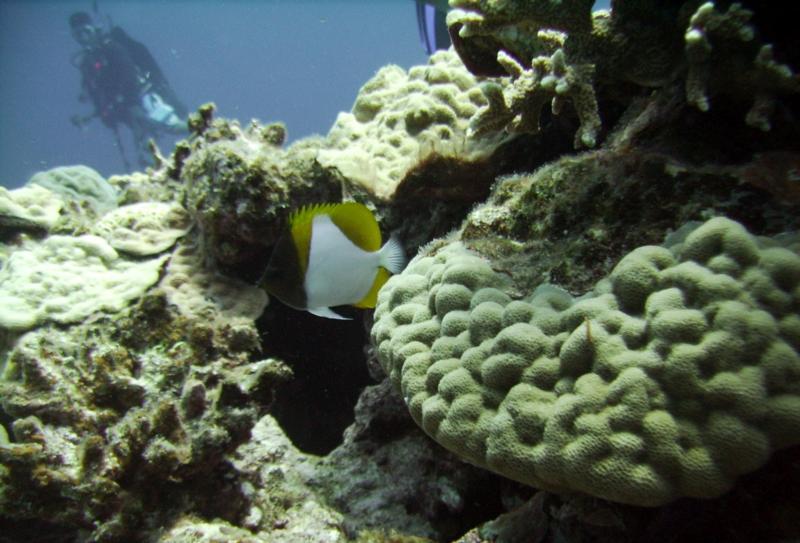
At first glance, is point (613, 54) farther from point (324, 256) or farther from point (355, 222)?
point (324, 256)

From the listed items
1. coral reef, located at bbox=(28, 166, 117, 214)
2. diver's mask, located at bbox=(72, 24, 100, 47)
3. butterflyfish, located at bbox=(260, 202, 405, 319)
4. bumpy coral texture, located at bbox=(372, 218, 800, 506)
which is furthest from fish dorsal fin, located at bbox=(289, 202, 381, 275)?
diver's mask, located at bbox=(72, 24, 100, 47)

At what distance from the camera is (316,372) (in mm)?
4277

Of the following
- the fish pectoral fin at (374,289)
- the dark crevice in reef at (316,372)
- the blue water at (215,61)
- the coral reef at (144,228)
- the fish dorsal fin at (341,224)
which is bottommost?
the dark crevice in reef at (316,372)

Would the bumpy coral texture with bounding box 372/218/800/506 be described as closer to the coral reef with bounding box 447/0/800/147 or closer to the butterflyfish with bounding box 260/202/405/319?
the butterflyfish with bounding box 260/202/405/319

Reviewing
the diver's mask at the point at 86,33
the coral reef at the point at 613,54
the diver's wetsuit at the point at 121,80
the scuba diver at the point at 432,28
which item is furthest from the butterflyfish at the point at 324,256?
the diver's mask at the point at 86,33

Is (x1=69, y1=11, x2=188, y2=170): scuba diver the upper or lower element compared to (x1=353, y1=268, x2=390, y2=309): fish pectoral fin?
upper

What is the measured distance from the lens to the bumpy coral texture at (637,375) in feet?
4.35

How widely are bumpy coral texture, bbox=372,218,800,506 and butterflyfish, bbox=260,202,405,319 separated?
52 cm

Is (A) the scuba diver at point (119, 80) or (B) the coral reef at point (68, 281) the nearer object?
(B) the coral reef at point (68, 281)

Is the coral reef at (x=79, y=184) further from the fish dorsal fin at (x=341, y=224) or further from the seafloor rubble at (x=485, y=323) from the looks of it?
the fish dorsal fin at (x=341, y=224)

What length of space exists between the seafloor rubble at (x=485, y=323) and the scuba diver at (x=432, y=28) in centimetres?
266

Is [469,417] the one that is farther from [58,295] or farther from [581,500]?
[58,295]

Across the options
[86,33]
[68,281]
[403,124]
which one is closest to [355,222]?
[403,124]

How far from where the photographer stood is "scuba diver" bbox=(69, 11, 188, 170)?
67.5ft
